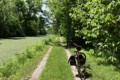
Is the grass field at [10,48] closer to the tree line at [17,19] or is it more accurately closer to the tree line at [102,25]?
the tree line at [102,25]

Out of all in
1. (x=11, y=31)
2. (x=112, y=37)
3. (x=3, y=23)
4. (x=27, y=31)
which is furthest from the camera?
(x=27, y=31)

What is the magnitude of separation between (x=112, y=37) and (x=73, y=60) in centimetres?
308

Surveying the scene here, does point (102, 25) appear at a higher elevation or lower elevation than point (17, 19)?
lower

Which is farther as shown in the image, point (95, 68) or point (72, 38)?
point (72, 38)

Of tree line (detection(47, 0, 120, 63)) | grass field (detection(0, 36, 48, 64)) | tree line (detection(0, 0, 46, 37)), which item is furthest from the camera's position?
tree line (detection(0, 0, 46, 37))

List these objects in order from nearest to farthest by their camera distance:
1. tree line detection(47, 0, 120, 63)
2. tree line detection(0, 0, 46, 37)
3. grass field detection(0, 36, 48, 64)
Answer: tree line detection(47, 0, 120, 63) < grass field detection(0, 36, 48, 64) < tree line detection(0, 0, 46, 37)

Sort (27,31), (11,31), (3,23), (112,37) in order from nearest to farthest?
(112,37) < (3,23) < (11,31) < (27,31)

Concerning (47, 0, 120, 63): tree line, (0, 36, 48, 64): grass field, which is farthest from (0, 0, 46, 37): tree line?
(47, 0, 120, 63): tree line

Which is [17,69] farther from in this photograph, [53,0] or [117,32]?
[53,0]

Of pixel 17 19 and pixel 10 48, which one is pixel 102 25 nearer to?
pixel 10 48

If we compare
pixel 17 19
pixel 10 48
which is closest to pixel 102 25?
pixel 10 48

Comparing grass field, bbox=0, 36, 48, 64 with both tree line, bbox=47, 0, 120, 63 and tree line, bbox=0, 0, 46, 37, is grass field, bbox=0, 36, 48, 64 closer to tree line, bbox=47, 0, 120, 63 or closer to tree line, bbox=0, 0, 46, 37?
tree line, bbox=47, 0, 120, 63

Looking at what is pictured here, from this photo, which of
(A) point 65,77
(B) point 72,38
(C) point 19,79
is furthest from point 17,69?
(B) point 72,38

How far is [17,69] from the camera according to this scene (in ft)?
45.4
